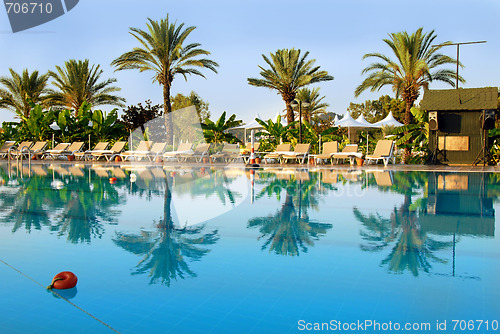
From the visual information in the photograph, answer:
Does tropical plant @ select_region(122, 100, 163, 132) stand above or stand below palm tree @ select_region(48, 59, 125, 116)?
below

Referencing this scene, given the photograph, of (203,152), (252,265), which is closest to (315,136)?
(203,152)

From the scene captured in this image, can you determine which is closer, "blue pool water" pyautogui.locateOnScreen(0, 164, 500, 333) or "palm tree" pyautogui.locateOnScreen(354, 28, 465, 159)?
"blue pool water" pyautogui.locateOnScreen(0, 164, 500, 333)

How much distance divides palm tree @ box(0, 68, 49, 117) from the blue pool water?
3120 cm

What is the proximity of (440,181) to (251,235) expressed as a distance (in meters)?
8.90

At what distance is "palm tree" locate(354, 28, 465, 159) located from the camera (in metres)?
25.4

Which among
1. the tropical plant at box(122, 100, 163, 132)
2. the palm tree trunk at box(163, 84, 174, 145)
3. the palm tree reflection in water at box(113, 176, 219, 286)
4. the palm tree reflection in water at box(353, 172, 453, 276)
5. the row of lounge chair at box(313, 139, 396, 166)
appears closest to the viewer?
the palm tree reflection in water at box(113, 176, 219, 286)

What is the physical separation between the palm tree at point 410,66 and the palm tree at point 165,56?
9.49 m

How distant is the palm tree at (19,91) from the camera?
36312mm

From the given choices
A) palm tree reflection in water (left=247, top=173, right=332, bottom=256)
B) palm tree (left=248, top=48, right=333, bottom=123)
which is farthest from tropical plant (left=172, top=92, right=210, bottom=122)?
palm tree reflection in water (left=247, top=173, right=332, bottom=256)

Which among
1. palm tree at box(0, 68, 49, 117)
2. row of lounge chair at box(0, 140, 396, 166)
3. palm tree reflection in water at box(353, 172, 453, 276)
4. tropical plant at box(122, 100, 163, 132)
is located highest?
palm tree at box(0, 68, 49, 117)

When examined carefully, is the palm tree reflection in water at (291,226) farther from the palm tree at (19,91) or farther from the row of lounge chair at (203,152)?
the palm tree at (19,91)

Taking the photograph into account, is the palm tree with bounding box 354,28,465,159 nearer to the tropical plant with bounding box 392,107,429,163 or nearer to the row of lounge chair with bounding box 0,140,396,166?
the tropical plant with bounding box 392,107,429,163

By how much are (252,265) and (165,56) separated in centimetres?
2453

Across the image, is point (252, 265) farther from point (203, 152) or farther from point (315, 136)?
point (315, 136)
